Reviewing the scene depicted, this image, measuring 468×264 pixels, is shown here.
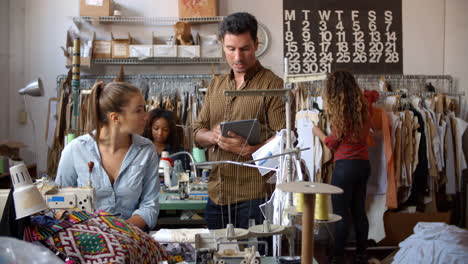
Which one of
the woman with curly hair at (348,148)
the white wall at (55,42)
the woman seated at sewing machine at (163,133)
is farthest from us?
the white wall at (55,42)

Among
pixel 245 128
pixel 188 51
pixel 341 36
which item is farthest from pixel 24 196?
pixel 341 36

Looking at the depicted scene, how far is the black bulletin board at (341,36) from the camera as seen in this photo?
5609 millimetres

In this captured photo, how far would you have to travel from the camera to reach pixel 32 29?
17.9 feet

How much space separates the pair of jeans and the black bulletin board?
5.88ft

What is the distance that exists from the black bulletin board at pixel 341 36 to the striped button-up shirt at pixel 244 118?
129 inches

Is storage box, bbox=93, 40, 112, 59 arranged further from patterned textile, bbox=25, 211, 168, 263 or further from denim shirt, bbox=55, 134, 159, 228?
patterned textile, bbox=25, 211, 168, 263

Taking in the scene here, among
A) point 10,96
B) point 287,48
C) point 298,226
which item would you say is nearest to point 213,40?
point 287,48

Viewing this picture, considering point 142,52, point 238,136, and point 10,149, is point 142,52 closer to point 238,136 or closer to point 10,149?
point 10,149

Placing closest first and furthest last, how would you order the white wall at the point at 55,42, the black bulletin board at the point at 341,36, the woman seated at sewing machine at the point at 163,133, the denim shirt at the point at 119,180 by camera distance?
the denim shirt at the point at 119,180 < the woman seated at sewing machine at the point at 163,133 < the white wall at the point at 55,42 < the black bulletin board at the point at 341,36

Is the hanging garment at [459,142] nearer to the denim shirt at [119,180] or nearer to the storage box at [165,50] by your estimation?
the storage box at [165,50]

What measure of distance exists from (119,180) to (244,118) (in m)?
0.64

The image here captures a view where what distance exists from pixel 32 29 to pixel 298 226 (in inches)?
185

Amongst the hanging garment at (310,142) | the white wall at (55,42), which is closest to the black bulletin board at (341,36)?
the white wall at (55,42)

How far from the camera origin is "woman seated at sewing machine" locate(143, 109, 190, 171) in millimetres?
4430
